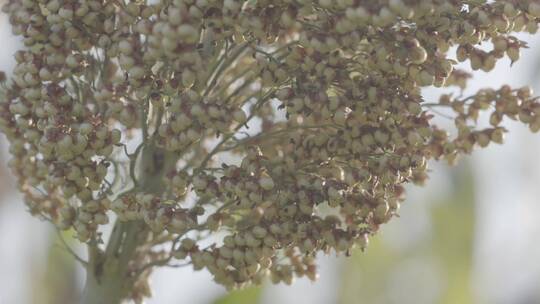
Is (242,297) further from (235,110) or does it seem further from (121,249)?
(235,110)

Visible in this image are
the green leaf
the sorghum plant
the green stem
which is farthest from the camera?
the green leaf

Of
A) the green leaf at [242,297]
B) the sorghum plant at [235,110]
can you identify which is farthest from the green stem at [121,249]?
the green leaf at [242,297]

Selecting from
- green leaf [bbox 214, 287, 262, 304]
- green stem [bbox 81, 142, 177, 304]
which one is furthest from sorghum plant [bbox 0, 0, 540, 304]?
green leaf [bbox 214, 287, 262, 304]

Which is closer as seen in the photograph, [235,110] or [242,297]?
[235,110]

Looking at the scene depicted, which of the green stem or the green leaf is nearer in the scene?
the green stem

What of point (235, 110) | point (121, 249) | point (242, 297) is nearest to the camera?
point (235, 110)

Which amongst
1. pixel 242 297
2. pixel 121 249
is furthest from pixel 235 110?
pixel 242 297

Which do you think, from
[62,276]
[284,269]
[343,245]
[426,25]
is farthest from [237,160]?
[62,276]

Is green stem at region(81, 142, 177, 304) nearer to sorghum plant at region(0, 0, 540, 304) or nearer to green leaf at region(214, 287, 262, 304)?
sorghum plant at region(0, 0, 540, 304)
